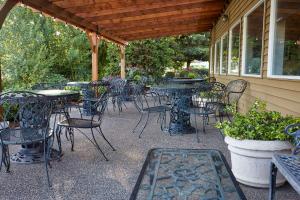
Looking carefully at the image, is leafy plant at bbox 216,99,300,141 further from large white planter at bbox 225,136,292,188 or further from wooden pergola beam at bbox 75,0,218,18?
wooden pergola beam at bbox 75,0,218,18

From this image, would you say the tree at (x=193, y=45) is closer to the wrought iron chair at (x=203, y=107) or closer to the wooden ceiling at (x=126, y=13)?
the wooden ceiling at (x=126, y=13)

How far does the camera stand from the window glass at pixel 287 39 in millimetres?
3057

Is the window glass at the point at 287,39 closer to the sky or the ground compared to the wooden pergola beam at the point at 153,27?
closer to the ground

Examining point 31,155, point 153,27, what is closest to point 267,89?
point 31,155

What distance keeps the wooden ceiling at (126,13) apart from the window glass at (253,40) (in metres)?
1.82

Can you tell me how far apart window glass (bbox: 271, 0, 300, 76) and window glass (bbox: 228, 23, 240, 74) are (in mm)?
2215

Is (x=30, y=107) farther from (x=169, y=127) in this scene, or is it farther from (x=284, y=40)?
(x=284, y=40)

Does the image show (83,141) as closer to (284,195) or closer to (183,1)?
(284,195)

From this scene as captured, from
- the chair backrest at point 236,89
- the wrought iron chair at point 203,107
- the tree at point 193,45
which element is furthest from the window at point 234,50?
the tree at point 193,45

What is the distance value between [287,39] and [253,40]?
153cm

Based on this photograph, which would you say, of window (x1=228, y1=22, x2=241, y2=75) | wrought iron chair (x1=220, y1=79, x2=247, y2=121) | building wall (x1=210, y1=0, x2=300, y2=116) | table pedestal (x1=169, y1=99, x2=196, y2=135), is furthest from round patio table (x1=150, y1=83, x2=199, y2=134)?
window (x1=228, y1=22, x2=241, y2=75)

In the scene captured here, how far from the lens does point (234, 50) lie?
20.7ft

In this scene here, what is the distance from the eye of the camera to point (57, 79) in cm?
1095

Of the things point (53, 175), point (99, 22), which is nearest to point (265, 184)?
point (53, 175)
